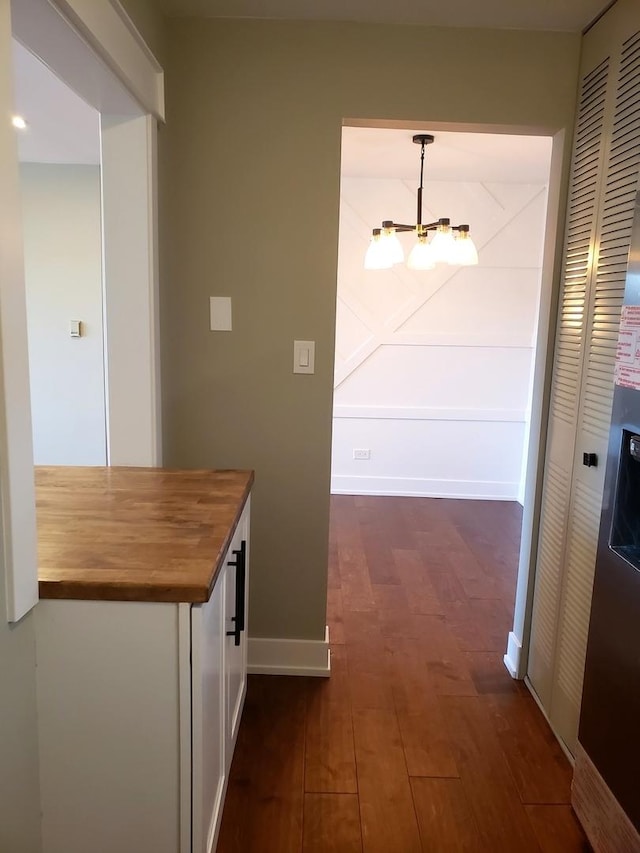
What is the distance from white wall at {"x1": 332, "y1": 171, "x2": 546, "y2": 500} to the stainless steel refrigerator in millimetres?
3176

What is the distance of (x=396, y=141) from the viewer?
3.37 meters

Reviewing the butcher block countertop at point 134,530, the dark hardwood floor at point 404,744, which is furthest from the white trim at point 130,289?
the dark hardwood floor at point 404,744

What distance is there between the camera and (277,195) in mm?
2129

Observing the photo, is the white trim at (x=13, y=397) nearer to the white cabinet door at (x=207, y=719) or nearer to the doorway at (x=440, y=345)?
the white cabinet door at (x=207, y=719)

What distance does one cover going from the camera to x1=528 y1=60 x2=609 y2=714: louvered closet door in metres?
1.94

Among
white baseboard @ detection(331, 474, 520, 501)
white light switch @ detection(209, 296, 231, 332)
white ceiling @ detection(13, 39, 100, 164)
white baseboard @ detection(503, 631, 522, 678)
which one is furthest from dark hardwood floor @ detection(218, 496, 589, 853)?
white ceiling @ detection(13, 39, 100, 164)

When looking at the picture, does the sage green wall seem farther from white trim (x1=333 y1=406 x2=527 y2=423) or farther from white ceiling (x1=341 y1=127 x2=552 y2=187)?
white trim (x1=333 y1=406 x2=527 y2=423)

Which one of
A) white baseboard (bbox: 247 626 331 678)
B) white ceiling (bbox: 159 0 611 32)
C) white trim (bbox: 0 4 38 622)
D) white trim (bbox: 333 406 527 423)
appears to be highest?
white ceiling (bbox: 159 0 611 32)

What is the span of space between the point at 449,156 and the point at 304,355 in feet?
7.14

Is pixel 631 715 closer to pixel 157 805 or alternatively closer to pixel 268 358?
pixel 157 805

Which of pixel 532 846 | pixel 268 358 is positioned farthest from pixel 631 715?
pixel 268 358

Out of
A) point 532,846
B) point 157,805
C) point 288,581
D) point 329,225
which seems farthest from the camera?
point 288,581

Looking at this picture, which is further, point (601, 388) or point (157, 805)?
point (601, 388)

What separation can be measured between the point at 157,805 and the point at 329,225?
1.77m
